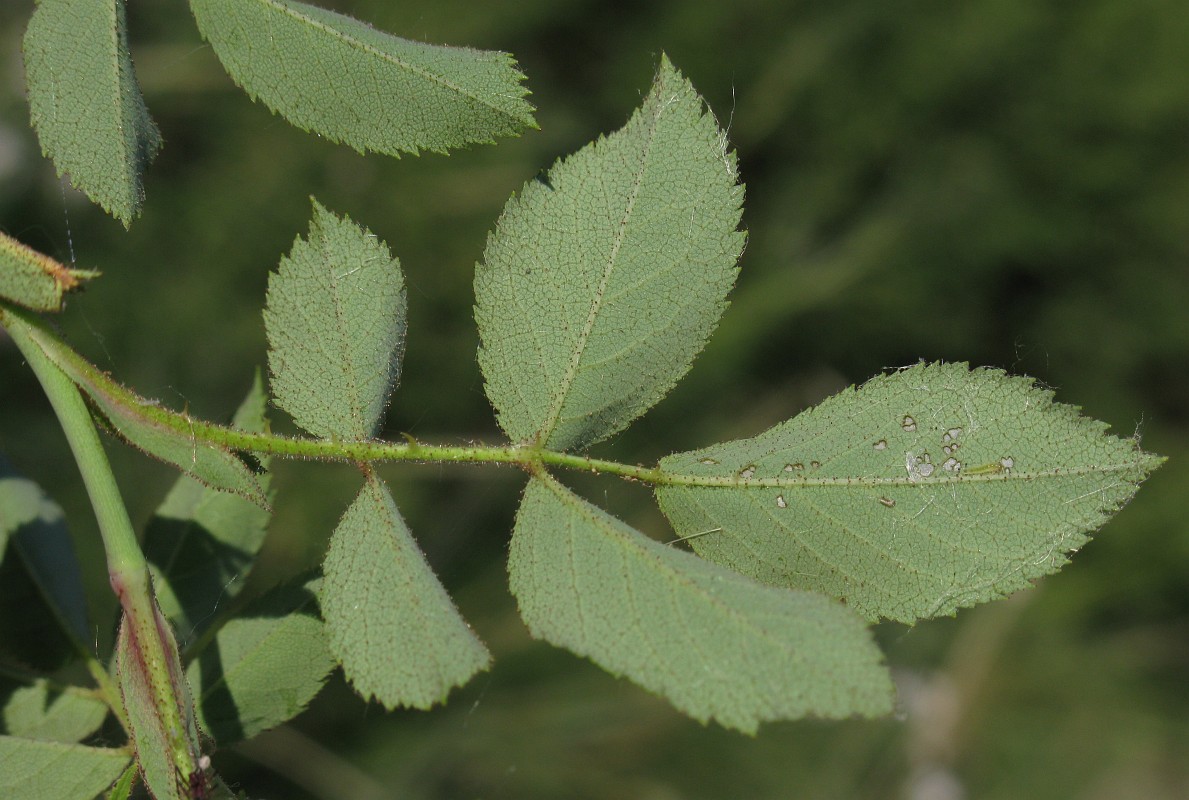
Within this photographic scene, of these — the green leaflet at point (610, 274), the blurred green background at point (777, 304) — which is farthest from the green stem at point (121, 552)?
the blurred green background at point (777, 304)

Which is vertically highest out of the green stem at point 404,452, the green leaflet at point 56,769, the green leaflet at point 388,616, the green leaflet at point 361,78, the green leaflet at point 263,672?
the green leaflet at point 361,78

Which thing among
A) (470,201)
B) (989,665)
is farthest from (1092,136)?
(470,201)

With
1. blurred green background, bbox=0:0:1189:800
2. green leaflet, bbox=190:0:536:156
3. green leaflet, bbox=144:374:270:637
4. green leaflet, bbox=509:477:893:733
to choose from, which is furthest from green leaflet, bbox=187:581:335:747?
blurred green background, bbox=0:0:1189:800

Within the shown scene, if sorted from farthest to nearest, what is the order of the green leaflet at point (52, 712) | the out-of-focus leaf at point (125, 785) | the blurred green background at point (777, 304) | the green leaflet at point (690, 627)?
the blurred green background at point (777, 304), the green leaflet at point (52, 712), the out-of-focus leaf at point (125, 785), the green leaflet at point (690, 627)

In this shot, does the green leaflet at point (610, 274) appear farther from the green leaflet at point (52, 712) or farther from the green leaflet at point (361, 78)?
the green leaflet at point (52, 712)

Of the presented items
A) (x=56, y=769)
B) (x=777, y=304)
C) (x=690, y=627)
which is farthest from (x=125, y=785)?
(x=777, y=304)
